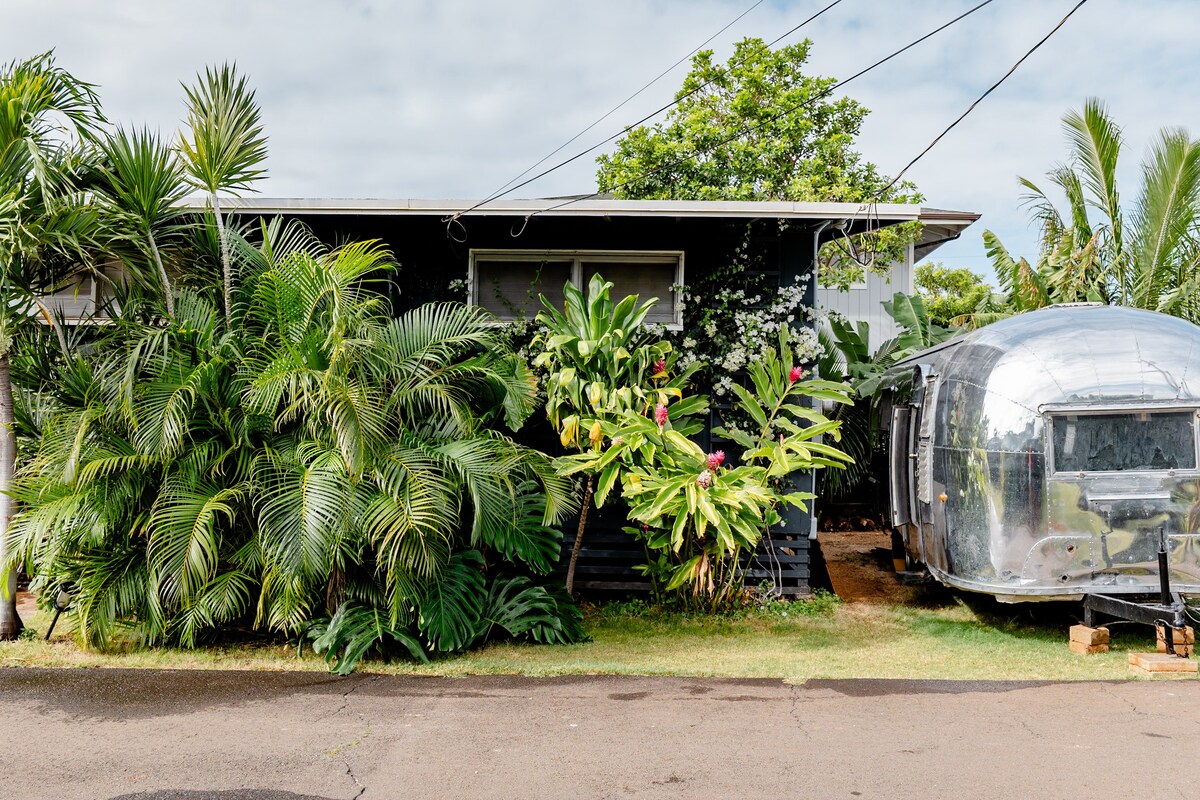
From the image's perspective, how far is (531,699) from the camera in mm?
5836

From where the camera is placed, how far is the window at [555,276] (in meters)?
9.11

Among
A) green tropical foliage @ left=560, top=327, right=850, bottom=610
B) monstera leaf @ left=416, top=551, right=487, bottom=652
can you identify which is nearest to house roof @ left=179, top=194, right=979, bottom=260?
green tropical foliage @ left=560, top=327, right=850, bottom=610

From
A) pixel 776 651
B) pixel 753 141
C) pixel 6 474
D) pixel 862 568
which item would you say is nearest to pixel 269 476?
pixel 6 474

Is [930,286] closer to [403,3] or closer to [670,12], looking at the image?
[670,12]

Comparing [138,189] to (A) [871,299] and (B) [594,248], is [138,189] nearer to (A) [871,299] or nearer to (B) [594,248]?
(B) [594,248]

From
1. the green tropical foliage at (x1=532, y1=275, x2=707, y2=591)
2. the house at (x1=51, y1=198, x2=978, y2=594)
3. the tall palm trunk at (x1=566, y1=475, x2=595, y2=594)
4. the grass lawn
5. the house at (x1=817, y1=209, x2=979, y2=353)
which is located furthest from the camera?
the house at (x1=817, y1=209, x2=979, y2=353)

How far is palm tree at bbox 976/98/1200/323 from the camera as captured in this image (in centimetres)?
1065

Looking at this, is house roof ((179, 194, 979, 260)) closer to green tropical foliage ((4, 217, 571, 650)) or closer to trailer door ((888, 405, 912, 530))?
green tropical foliage ((4, 217, 571, 650))

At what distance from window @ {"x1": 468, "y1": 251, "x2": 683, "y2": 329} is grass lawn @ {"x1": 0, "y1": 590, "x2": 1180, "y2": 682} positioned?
313cm

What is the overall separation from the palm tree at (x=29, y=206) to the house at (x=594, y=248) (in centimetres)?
161

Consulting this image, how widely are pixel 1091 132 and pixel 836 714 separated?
9.37 meters

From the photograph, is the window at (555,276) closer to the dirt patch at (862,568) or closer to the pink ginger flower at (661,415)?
the pink ginger flower at (661,415)

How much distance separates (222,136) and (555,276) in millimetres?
3405

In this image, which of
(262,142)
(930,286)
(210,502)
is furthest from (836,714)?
(930,286)
